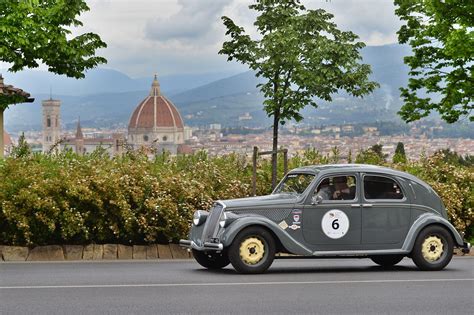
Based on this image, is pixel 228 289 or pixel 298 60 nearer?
pixel 228 289

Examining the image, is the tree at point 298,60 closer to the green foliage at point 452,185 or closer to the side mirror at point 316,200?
the green foliage at point 452,185

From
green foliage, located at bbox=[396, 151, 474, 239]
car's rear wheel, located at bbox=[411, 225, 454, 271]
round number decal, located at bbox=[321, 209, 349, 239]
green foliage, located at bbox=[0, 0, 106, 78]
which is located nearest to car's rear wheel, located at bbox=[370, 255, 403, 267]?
car's rear wheel, located at bbox=[411, 225, 454, 271]

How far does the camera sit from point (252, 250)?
563 inches

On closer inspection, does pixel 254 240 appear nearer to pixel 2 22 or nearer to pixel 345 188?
pixel 345 188

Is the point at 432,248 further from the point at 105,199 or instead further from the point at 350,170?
the point at 105,199

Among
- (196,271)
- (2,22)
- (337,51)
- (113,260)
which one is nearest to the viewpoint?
(196,271)

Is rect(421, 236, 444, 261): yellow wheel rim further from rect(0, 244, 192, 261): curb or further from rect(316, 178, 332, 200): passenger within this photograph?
rect(0, 244, 192, 261): curb

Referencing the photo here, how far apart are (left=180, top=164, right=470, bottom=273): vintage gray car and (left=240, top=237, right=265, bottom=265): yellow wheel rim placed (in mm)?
14

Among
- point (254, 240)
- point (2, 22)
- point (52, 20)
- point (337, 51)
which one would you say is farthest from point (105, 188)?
point (52, 20)

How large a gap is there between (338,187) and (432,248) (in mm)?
1748

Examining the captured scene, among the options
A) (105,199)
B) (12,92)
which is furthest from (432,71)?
(105,199)

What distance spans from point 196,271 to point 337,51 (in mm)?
9298

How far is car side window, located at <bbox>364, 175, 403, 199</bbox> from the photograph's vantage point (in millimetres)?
15141

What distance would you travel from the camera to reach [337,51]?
75.2ft
